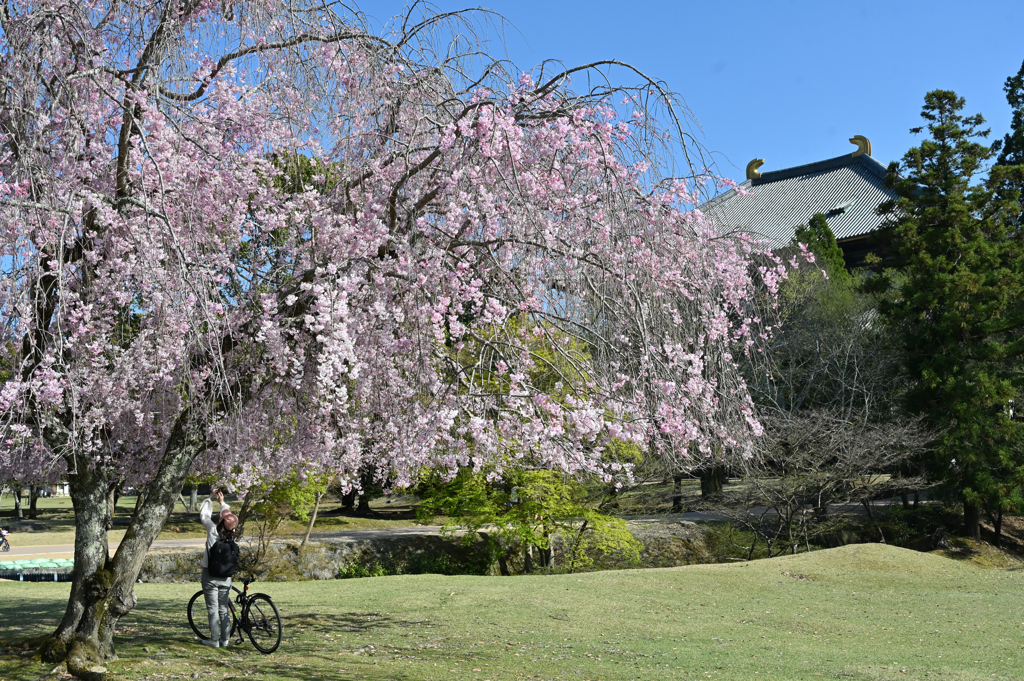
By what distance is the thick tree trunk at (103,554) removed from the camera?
22.7ft

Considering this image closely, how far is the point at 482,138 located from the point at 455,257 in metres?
1.03

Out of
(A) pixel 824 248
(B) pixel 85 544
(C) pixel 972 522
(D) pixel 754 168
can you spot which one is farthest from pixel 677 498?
(D) pixel 754 168

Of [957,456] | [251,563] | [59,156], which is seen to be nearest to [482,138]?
[59,156]

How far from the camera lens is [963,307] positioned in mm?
19031

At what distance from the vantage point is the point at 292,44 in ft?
19.9

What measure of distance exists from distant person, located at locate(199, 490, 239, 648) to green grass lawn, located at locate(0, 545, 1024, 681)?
381mm

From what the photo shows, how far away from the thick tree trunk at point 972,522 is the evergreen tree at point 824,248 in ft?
27.3

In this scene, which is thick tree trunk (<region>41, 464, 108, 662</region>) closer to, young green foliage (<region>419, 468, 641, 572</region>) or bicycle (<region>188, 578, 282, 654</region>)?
bicycle (<region>188, 578, 282, 654</region>)

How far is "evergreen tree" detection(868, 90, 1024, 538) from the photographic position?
60.9 feet

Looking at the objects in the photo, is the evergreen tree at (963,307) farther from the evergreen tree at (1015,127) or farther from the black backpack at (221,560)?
the black backpack at (221,560)

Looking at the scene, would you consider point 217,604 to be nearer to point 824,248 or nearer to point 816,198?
point 824,248

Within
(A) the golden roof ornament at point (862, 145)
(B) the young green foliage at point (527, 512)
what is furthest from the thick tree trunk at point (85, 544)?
(A) the golden roof ornament at point (862, 145)

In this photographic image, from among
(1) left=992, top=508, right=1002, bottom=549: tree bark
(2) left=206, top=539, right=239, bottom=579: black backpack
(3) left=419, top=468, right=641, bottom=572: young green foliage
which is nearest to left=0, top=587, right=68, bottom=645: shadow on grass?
(2) left=206, top=539, right=239, bottom=579: black backpack

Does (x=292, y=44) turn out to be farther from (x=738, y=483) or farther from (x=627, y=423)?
(x=738, y=483)
